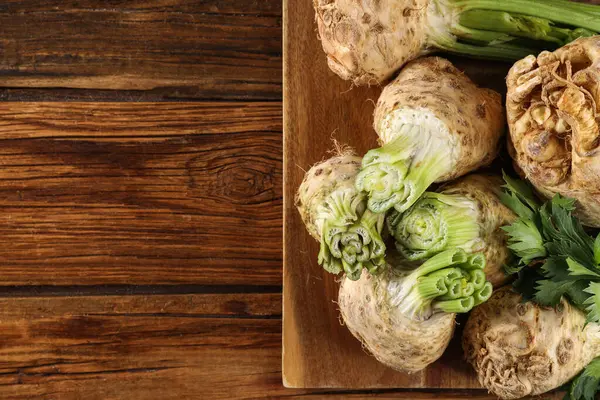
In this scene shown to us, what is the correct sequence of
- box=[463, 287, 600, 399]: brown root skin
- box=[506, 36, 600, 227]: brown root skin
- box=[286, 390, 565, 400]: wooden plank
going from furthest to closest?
box=[286, 390, 565, 400]: wooden plank, box=[463, 287, 600, 399]: brown root skin, box=[506, 36, 600, 227]: brown root skin

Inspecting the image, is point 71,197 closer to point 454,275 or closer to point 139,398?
point 139,398

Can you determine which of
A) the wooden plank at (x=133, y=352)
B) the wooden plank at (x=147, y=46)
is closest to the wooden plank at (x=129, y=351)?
the wooden plank at (x=133, y=352)

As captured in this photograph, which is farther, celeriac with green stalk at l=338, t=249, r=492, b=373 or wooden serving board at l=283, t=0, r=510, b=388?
wooden serving board at l=283, t=0, r=510, b=388

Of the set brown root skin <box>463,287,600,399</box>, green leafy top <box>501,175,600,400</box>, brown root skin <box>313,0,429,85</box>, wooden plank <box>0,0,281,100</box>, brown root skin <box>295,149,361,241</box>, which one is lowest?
brown root skin <box>463,287,600,399</box>

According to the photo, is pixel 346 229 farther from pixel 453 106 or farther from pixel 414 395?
pixel 414 395

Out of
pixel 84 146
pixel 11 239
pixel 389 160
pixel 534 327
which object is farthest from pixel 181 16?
pixel 534 327

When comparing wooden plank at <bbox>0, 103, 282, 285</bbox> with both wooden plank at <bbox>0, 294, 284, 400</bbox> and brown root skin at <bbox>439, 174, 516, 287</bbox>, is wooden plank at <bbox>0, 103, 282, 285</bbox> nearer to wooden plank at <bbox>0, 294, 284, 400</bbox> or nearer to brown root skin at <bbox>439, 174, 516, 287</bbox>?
wooden plank at <bbox>0, 294, 284, 400</bbox>

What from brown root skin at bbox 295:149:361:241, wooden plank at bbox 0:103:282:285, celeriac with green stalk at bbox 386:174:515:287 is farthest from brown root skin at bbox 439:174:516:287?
wooden plank at bbox 0:103:282:285
